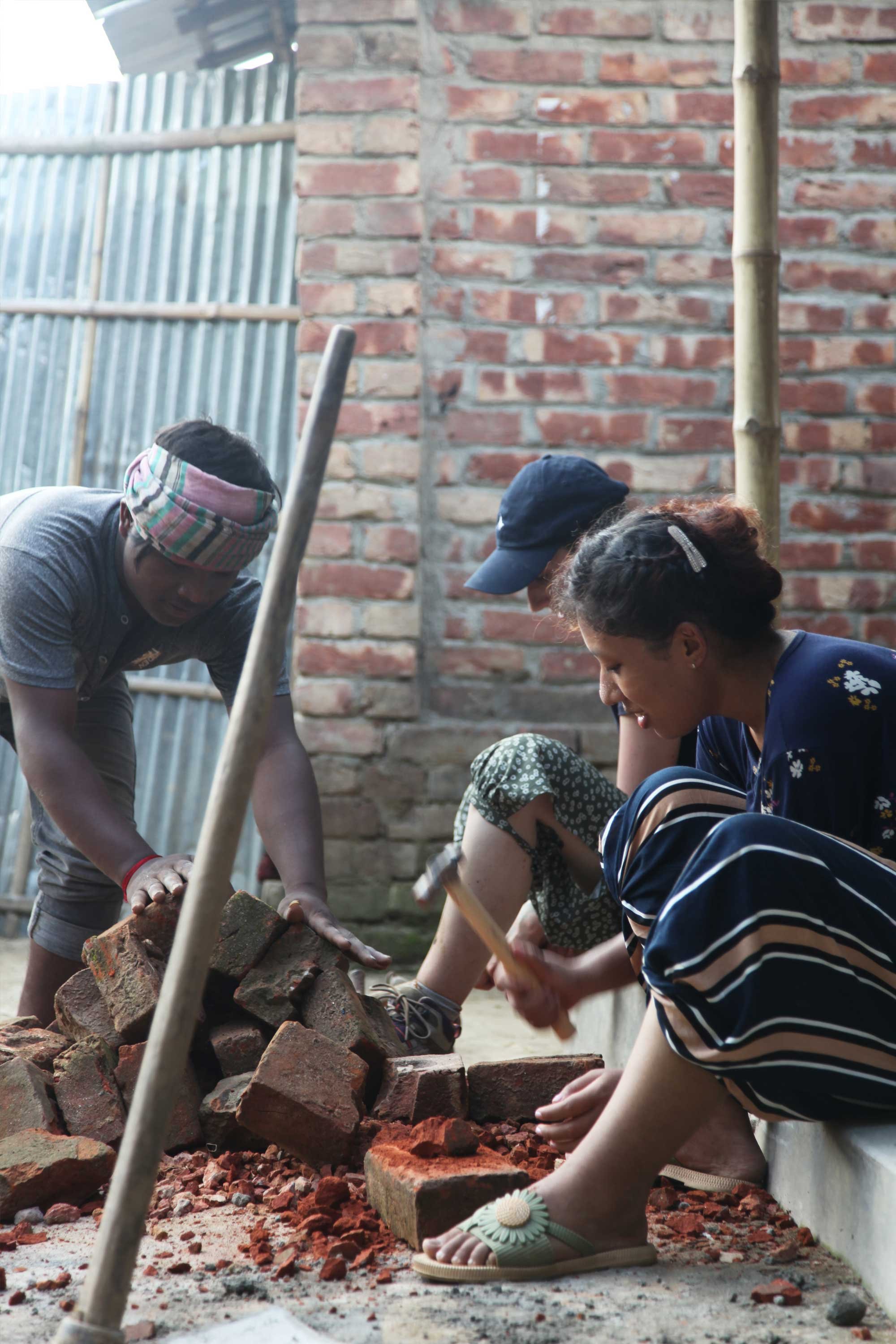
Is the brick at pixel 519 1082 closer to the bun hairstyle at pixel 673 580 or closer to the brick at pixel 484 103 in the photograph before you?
the bun hairstyle at pixel 673 580

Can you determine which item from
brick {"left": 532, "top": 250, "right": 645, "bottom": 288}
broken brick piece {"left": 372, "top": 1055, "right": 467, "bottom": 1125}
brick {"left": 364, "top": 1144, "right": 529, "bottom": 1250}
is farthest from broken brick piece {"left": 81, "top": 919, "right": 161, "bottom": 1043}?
brick {"left": 532, "top": 250, "right": 645, "bottom": 288}

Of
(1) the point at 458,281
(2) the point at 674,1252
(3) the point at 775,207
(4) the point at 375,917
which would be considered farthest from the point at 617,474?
(2) the point at 674,1252

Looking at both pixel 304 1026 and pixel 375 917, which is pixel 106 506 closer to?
pixel 304 1026

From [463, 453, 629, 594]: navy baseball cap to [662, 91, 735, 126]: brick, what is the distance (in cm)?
183

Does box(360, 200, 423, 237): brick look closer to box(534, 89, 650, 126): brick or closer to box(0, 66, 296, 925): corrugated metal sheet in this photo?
box(534, 89, 650, 126): brick

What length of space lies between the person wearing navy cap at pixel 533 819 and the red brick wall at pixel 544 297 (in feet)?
4.00

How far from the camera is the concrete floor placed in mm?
1500

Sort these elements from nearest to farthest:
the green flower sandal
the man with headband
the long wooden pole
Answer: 1. the long wooden pole
2. the green flower sandal
3. the man with headband

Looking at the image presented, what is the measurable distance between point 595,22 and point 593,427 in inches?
50.9

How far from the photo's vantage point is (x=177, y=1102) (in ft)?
7.46

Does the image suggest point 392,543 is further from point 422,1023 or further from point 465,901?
point 465,901

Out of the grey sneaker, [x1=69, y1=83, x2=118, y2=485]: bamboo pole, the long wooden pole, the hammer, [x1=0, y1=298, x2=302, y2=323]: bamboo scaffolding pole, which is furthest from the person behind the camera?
[x1=69, y1=83, x2=118, y2=485]: bamboo pole

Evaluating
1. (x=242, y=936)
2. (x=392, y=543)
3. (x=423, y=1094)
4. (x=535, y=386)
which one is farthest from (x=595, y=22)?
(x=423, y=1094)

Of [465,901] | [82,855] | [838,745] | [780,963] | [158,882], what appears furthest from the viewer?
[82,855]
